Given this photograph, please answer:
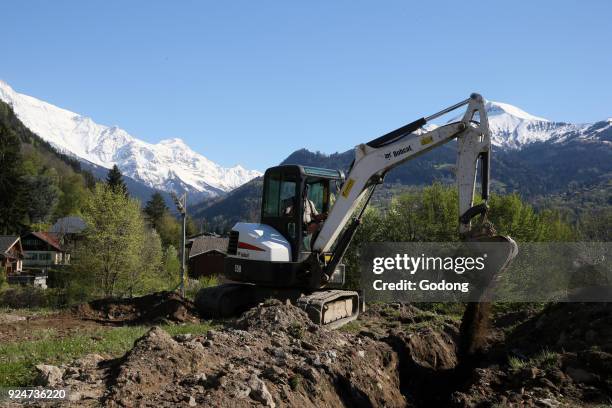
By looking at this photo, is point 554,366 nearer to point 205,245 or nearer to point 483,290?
point 483,290

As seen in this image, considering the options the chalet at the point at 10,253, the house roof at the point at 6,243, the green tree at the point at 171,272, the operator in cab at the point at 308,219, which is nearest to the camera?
the operator in cab at the point at 308,219

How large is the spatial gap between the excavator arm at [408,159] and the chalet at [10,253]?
57.5 m

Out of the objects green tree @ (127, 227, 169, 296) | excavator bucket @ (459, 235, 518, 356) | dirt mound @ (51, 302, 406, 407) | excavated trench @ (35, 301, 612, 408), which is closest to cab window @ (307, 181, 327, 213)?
excavated trench @ (35, 301, 612, 408)

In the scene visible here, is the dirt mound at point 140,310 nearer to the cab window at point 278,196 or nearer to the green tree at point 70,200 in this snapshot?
the cab window at point 278,196

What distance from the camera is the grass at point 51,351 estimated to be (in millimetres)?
7199

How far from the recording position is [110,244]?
31672 mm

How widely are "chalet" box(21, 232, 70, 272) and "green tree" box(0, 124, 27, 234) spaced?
471 cm

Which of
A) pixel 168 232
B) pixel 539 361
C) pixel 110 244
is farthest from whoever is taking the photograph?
pixel 168 232

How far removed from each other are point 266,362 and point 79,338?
4.30m

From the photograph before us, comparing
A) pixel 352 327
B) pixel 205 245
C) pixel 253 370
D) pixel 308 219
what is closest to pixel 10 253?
pixel 205 245

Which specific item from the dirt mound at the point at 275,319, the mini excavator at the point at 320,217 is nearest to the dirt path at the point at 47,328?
the mini excavator at the point at 320,217

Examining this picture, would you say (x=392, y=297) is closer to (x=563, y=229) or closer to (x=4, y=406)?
(x=4, y=406)

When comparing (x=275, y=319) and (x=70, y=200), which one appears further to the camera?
(x=70, y=200)

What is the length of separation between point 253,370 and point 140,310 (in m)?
10.4
